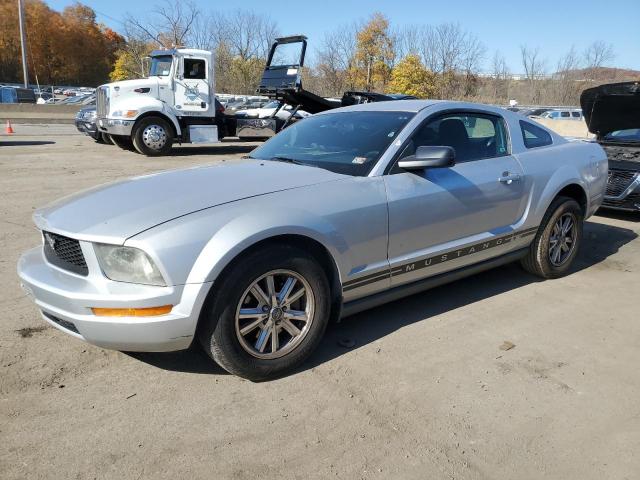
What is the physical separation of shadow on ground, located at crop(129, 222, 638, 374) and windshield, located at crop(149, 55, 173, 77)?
1219cm

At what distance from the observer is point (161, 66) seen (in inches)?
580

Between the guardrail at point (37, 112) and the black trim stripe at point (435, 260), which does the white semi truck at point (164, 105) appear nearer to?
the black trim stripe at point (435, 260)

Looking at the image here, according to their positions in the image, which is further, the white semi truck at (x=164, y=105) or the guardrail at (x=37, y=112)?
the guardrail at (x=37, y=112)

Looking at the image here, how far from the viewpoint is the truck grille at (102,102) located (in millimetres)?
14141

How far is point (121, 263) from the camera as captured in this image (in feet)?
8.81

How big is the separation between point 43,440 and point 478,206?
3125 millimetres

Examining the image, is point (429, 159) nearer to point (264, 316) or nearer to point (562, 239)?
point (264, 316)

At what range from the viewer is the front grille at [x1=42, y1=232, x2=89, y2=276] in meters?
2.82

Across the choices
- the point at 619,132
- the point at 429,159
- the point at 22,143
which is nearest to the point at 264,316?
the point at 429,159

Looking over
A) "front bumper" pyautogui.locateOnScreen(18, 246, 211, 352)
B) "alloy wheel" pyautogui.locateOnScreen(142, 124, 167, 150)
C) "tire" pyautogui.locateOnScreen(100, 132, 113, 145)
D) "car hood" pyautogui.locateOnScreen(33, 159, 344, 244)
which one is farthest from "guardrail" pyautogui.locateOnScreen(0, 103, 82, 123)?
"front bumper" pyautogui.locateOnScreen(18, 246, 211, 352)

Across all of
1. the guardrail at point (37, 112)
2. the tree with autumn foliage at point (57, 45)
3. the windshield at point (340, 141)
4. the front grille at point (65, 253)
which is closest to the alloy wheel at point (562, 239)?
the windshield at point (340, 141)

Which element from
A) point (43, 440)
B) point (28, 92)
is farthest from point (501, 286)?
point (28, 92)

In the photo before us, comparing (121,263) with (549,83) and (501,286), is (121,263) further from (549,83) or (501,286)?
(549,83)

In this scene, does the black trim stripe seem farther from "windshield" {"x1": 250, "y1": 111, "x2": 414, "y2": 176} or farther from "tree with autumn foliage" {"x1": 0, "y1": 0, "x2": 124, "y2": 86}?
"tree with autumn foliage" {"x1": 0, "y1": 0, "x2": 124, "y2": 86}
